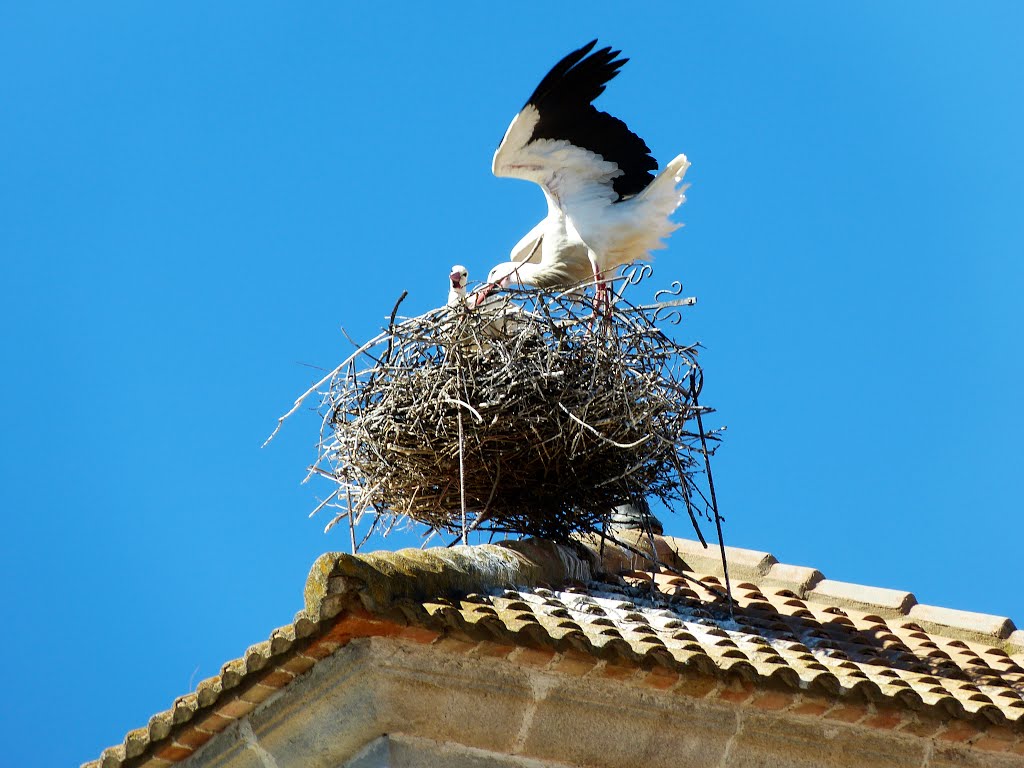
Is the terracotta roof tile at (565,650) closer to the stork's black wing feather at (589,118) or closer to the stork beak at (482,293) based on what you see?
the stork beak at (482,293)

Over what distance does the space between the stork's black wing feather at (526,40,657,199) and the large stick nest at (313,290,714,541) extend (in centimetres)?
149

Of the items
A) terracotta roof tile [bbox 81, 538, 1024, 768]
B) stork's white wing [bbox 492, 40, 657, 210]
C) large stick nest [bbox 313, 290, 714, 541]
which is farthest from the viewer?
stork's white wing [bbox 492, 40, 657, 210]

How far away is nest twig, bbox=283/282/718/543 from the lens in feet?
22.8

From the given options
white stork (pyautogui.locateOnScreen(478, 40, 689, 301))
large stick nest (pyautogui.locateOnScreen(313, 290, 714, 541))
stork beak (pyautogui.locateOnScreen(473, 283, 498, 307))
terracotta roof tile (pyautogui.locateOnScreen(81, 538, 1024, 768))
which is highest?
white stork (pyautogui.locateOnScreen(478, 40, 689, 301))

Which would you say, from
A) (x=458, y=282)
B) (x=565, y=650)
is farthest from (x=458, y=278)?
(x=565, y=650)

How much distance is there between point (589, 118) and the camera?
873 cm

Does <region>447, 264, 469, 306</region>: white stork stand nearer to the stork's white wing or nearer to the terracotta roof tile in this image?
the stork's white wing

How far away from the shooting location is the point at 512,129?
8.48 metres

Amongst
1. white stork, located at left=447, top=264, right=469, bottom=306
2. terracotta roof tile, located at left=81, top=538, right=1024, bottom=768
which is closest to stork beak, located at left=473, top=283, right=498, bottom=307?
white stork, located at left=447, top=264, right=469, bottom=306

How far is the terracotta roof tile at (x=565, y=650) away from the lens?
4.56 m

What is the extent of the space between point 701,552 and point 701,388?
3.39 feet

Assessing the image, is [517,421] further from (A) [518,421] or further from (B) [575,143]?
(B) [575,143]

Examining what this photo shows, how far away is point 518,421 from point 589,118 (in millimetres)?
2349

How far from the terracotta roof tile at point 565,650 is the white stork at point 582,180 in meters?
2.74
